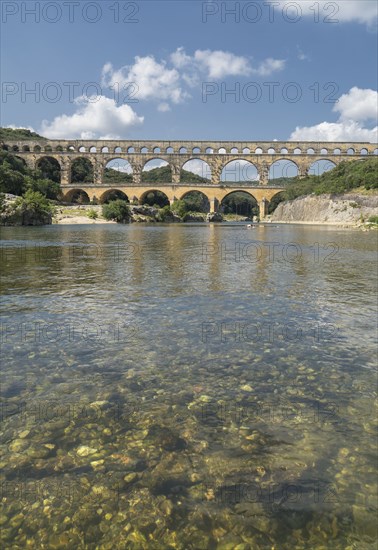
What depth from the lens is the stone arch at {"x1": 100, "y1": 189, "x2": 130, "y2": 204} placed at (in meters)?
101

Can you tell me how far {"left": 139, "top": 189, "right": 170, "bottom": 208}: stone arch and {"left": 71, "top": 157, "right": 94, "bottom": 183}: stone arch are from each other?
22350 millimetres

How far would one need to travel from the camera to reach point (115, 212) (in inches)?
2859

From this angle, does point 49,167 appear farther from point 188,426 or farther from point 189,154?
point 188,426

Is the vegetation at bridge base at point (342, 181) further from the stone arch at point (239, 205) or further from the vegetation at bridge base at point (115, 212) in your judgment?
the stone arch at point (239, 205)

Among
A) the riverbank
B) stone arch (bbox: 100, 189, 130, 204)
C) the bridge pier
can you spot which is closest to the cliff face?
→ the riverbank

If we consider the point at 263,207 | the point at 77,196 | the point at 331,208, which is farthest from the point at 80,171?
the point at 331,208

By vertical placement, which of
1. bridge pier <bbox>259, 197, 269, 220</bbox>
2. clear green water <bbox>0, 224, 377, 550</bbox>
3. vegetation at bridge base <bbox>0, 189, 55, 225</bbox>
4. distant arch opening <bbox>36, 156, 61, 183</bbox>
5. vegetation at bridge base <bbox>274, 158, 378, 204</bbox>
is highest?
distant arch opening <bbox>36, 156, 61, 183</bbox>

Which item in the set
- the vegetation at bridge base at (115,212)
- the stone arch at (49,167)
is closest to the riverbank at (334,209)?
the vegetation at bridge base at (115,212)

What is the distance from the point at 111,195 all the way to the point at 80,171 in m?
20.3

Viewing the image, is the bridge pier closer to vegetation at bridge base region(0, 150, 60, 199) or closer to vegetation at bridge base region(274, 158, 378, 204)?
vegetation at bridge base region(274, 158, 378, 204)

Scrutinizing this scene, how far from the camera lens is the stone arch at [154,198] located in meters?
104

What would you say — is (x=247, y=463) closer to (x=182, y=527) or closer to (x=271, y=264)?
(x=182, y=527)

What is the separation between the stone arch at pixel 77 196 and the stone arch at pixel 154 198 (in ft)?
47.5

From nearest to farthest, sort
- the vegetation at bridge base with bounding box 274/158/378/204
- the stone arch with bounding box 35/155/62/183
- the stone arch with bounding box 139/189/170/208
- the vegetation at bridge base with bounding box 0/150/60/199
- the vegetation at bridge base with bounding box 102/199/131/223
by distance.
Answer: the vegetation at bridge base with bounding box 0/150/60/199
the vegetation at bridge base with bounding box 274/158/378/204
the vegetation at bridge base with bounding box 102/199/131/223
the stone arch with bounding box 139/189/170/208
the stone arch with bounding box 35/155/62/183
